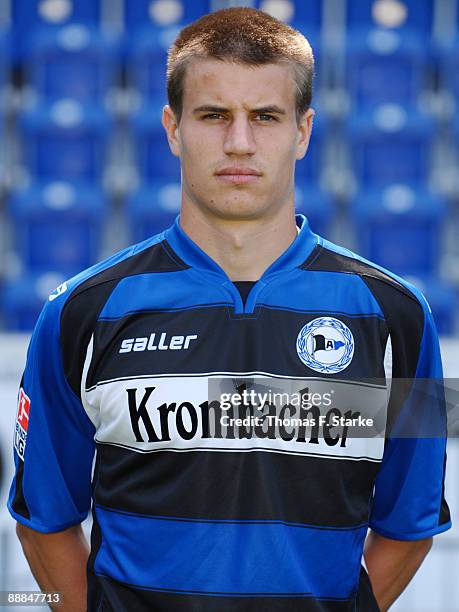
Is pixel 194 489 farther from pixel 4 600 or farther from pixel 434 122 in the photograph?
pixel 434 122

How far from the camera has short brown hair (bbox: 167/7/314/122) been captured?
67.9 inches

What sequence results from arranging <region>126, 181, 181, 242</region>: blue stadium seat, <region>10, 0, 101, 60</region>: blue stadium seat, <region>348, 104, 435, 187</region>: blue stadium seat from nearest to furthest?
<region>126, 181, 181, 242</region>: blue stadium seat, <region>348, 104, 435, 187</region>: blue stadium seat, <region>10, 0, 101, 60</region>: blue stadium seat

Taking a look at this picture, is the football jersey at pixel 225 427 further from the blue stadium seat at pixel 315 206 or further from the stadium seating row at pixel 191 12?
the stadium seating row at pixel 191 12

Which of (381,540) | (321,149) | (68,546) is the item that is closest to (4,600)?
(68,546)

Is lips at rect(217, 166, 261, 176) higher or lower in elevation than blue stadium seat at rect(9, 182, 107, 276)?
higher

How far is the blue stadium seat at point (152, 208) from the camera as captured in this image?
5.75 m

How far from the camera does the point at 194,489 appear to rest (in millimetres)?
1635

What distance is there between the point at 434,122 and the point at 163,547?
4860mm

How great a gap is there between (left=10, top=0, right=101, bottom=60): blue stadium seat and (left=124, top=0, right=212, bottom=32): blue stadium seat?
0.25 m

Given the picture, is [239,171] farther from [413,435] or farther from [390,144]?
[390,144]

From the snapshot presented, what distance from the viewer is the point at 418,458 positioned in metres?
1.83

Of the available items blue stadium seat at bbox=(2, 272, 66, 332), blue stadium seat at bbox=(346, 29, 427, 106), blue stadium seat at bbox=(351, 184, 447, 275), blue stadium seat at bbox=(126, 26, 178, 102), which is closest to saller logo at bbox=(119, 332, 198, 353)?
blue stadium seat at bbox=(2, 272, 66, 332)

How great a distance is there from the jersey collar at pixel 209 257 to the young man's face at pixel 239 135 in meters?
0.08

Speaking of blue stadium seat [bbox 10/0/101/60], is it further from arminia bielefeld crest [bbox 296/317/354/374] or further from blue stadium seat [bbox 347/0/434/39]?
arminia bielefeld crest [bbox 296/317/354/374]
